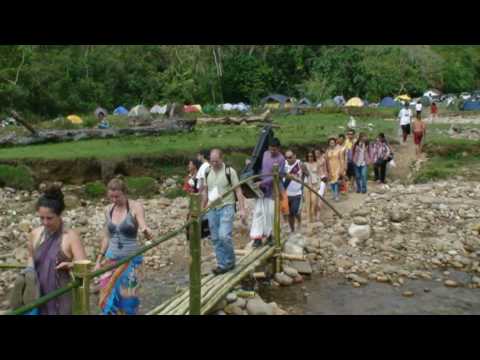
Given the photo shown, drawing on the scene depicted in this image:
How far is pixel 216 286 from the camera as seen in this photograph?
673cm

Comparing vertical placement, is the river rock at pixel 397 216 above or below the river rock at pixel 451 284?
above

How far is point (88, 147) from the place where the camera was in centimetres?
1856

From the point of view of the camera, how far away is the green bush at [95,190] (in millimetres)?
14852

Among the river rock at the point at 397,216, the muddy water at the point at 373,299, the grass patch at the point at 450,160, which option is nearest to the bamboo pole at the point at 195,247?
the muddy water at the point at 373,299

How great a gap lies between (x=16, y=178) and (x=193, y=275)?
11.4 m

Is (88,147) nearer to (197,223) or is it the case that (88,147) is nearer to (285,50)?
(197,223)

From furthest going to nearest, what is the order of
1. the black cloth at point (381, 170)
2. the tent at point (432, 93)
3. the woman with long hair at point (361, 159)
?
1. the tent at point (432, 93)
2. the black cloth at point (381, 170)
3. the woman with long hair at point (361, 159)

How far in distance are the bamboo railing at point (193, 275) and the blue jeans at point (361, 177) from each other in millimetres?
4424

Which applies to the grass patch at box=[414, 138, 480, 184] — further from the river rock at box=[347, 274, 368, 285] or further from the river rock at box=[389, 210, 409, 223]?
the river rock at box=[347, 274, 368, 285]

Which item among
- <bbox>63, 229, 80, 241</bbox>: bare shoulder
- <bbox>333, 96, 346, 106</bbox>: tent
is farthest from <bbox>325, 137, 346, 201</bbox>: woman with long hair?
<bbox>333, 96, 346, 106</bbox>: tent

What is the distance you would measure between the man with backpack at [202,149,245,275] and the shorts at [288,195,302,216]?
3024 millimetres

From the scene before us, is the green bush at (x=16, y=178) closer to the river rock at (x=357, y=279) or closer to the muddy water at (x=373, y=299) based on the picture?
the muddy water at (x=373, y=299)

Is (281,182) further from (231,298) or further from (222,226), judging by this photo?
(231,298)

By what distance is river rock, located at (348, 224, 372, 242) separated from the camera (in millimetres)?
10766
